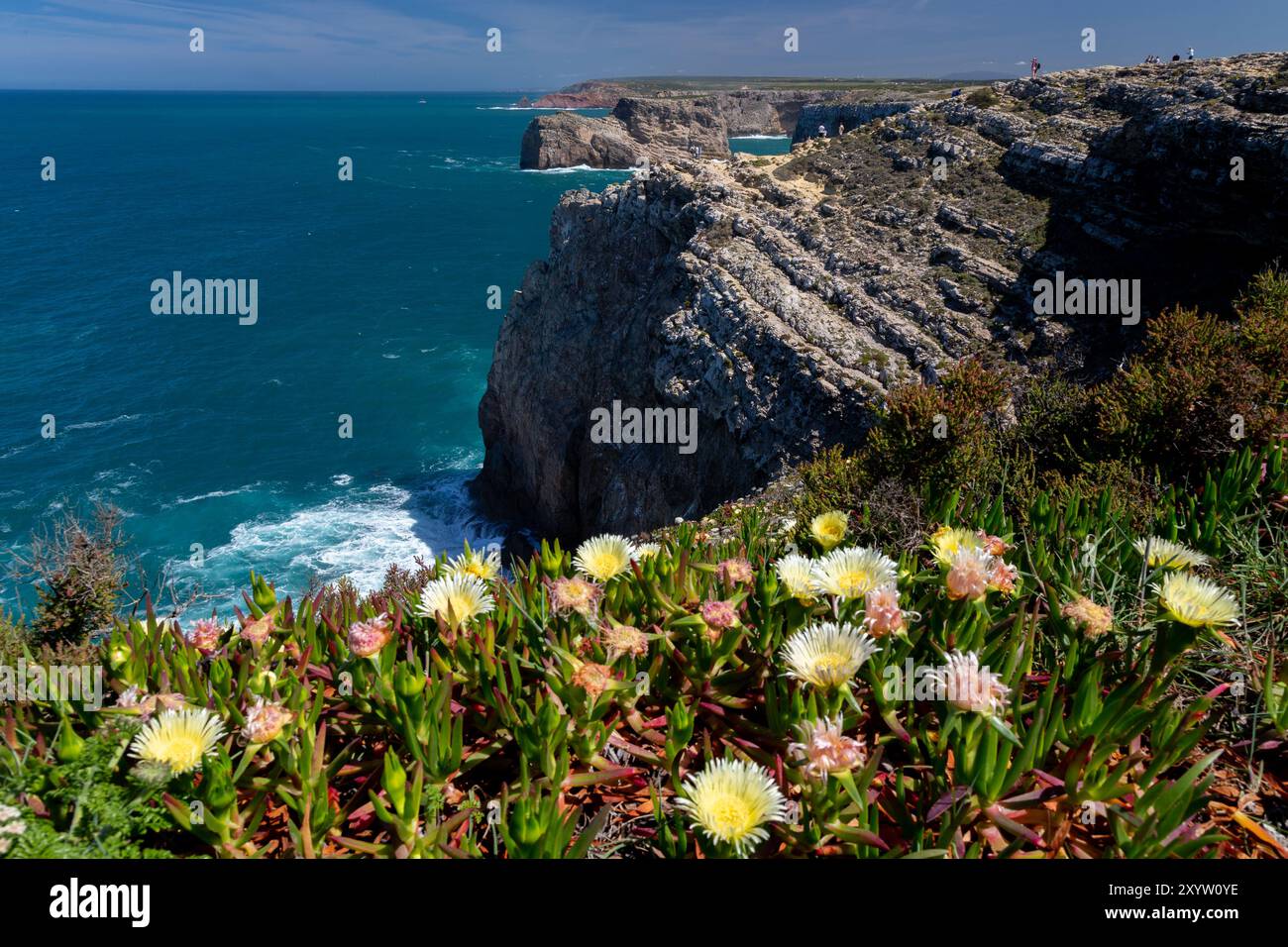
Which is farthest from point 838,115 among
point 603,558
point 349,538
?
point 603,558

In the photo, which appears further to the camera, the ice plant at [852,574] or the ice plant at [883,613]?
the ice plant at [852,574]

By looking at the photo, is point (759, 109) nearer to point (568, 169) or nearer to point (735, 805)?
point (568, 169)

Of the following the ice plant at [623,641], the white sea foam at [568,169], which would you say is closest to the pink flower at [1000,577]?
the ice plant at [623,641]

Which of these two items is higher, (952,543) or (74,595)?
(952,543)

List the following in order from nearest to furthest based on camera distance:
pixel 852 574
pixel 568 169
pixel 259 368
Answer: pixel 852 574
pixel 259 368
pixel 568 169

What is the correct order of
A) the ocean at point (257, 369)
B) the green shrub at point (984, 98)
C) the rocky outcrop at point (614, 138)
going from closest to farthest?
1. the green shrub at point (984, 98)
2. the ocean at point (257, 369)
3. the rocky outcrop at point (614, 138)

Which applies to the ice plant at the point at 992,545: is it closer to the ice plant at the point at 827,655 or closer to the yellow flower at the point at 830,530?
the yellow flower at the point at 830,530
